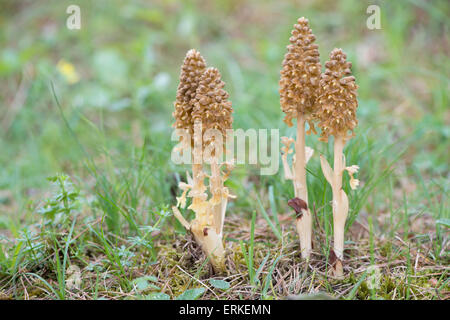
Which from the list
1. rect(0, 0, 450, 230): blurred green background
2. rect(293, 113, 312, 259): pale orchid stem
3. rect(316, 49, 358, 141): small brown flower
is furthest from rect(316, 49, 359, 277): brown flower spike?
rect(0, 0, 450, 230): blurred green background

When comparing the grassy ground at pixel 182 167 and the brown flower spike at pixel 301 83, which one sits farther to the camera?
the grassy ground at pixel 182 167

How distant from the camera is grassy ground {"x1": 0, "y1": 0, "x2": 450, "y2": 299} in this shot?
7.87 feet

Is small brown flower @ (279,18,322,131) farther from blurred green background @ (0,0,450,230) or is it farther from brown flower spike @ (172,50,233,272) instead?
blurred green background @ (0,0,450,230)

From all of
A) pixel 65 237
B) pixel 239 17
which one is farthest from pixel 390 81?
pixel 65 237

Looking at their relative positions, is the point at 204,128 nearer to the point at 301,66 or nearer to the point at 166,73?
the point at 301,66

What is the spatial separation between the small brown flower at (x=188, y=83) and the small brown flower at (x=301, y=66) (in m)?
0.47

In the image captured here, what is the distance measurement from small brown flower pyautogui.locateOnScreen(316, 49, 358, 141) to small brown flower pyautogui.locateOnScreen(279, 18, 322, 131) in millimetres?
55

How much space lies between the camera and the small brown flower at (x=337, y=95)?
6.92 ft

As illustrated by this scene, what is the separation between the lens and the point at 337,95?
6.99 ft

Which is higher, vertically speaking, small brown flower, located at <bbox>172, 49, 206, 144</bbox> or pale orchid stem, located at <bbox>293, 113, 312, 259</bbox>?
small brown flower, located at <bbox>172, 49, 206, 144</bbox>

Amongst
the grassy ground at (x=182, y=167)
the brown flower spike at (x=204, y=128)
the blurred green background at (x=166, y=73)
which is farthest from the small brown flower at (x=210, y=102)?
the blurred green background at (x=166, y=73)

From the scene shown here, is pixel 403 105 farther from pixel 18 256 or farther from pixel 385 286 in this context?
pixel 18 256

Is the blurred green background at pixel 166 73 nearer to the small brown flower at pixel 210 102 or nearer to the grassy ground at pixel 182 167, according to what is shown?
the grassy ground at pixel 182 167

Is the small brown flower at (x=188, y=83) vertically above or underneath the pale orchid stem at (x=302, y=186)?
above
